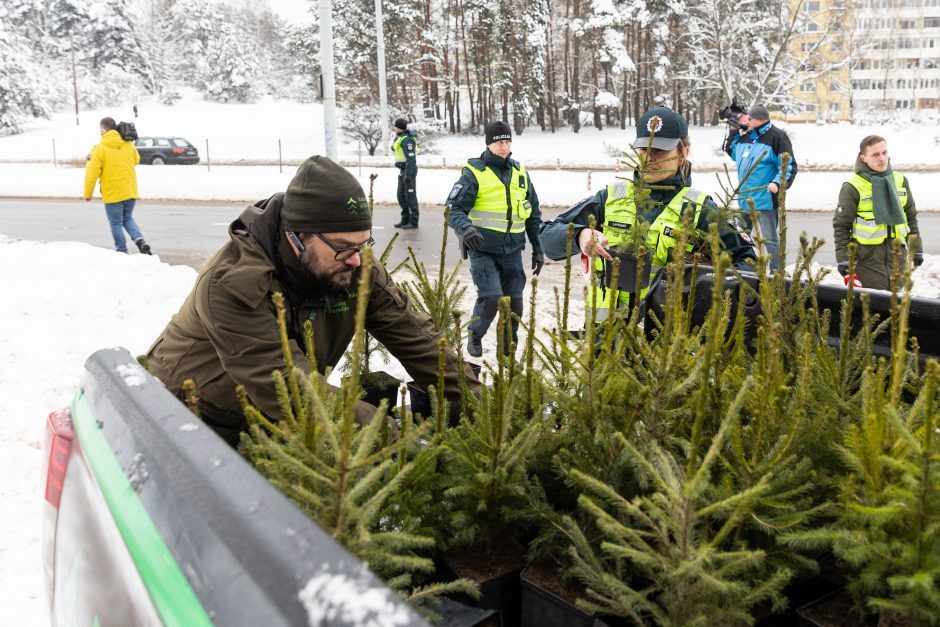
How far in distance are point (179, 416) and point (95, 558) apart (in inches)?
14.6

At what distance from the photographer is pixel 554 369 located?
224cm

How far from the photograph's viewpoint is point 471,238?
18.9ft

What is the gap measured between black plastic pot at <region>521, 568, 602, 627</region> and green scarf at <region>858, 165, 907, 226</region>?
5228 mm

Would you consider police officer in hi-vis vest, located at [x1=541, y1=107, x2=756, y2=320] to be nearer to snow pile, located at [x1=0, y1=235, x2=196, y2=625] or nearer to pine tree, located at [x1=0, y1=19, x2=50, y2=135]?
snow pile, located at [x1=0, y1=235, x2=196, y2=625]

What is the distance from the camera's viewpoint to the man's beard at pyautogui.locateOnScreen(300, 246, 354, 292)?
2625mm

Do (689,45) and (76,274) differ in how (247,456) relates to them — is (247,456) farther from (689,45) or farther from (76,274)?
(689,45)

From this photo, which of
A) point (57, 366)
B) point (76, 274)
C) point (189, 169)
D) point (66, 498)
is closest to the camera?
point (66, 498)

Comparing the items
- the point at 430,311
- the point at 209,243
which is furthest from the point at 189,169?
the point at 430,311

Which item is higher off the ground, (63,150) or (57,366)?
(63,150)

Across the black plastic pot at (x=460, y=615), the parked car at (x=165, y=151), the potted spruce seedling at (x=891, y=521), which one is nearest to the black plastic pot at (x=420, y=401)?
the black plastic pot at (x=460, y=615)

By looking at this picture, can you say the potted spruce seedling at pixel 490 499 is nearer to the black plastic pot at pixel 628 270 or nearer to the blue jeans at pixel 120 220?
the black plastic pot at pixel 628 270

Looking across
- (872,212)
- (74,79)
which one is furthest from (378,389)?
(74,79)

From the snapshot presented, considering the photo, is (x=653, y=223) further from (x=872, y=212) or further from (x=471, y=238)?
(x=872, y=212)

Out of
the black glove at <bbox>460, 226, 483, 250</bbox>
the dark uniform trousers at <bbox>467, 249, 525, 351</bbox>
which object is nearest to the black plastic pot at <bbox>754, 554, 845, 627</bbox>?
the black glove at <bbox>460, 226, 483, 250</bbox>
